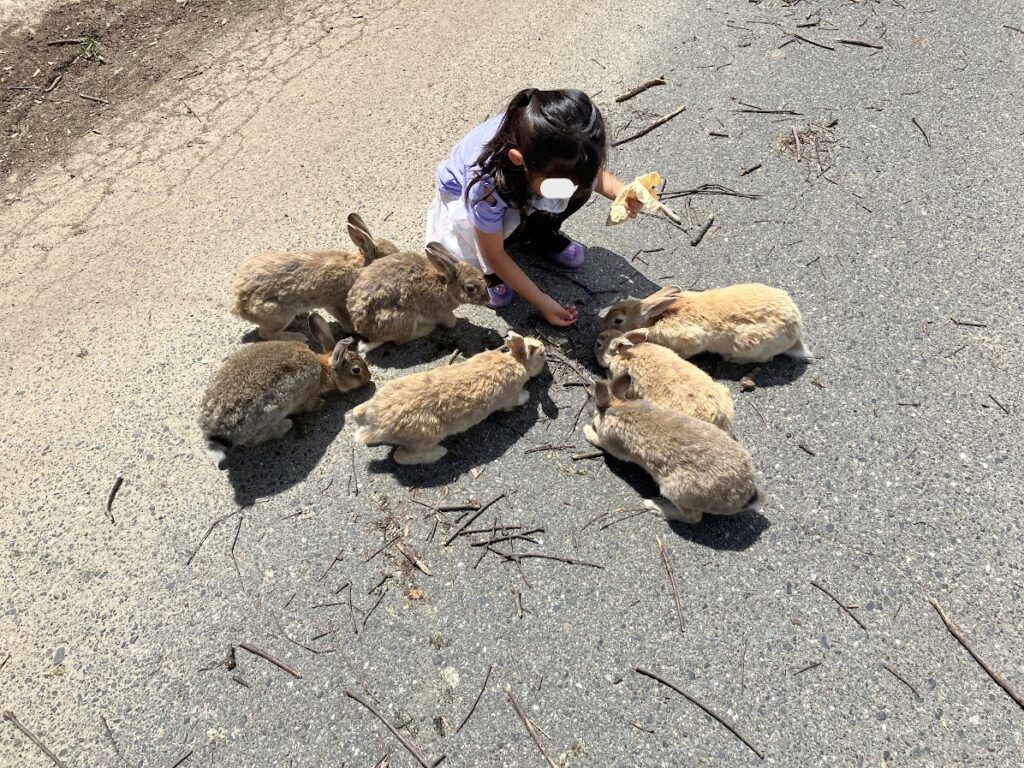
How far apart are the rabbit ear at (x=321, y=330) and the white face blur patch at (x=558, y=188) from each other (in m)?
1.71

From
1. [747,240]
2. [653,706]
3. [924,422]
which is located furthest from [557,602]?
[747,240]

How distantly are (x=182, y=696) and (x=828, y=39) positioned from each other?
7778 mm

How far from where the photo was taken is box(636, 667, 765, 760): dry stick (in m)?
3.00

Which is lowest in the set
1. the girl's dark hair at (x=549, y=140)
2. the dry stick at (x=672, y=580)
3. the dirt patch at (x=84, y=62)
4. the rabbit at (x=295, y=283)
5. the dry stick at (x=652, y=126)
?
the dry stick at (x=672, y=580)

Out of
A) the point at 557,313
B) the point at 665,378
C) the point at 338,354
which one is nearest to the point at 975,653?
the point at 665,378

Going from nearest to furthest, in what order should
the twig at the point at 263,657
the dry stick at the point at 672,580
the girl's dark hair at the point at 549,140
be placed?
the twig at the point at 263,657 → the dry stick at the point at 672,580 → the girl's dark hair at the point at 549,140

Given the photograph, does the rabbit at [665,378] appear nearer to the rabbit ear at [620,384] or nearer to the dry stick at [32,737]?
the rabbit ear at [620,384]

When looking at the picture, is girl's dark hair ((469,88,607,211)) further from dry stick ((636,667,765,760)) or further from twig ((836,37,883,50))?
twig ((836,37,883,50))

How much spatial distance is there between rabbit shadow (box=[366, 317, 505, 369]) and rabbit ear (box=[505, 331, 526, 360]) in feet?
1.85

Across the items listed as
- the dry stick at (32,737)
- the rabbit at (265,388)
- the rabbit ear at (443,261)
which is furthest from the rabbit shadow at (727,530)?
the dry stick at (32,737)

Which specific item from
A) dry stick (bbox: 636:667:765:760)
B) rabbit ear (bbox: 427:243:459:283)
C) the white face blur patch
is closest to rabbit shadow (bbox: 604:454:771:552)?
dry stick (bbox: 636:667:765:760)

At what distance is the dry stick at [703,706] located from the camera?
9.84 ft

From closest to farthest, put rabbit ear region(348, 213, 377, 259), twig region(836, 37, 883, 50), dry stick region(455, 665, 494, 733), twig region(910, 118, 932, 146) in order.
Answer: dry stick region(455, 665, 494, 733), rabbit ear region(348, 213, 377, 259), twig region(910, 118, 932, 146), twig region(836, 37, 883, 50)

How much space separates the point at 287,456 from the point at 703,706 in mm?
2787
